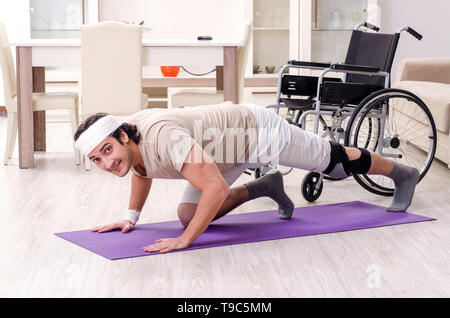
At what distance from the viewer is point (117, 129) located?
2297 mm

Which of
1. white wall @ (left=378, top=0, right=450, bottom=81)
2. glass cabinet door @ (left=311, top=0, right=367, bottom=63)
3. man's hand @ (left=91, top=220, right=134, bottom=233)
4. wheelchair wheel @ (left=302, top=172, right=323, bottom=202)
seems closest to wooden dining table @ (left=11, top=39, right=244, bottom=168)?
wheelchair wheel @ (left=302, top=172, right=323, bottom=202)

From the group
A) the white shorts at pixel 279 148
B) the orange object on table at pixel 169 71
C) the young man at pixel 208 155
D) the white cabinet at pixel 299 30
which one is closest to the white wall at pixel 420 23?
the white cabinet at pixel 299 30

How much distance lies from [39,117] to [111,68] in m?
0.86

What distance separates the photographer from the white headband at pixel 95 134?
2252 mm

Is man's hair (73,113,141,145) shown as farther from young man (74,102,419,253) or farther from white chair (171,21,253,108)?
white chair (171,21,253,108)

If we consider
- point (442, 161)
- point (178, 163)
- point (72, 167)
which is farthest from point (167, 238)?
point (442, 161)

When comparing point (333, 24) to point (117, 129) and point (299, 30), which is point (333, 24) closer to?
point (299, 30)

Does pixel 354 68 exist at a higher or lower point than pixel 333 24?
lower

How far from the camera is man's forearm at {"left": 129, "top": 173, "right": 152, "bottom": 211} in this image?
2612 mm

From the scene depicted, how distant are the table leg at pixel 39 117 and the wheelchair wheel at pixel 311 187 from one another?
214cm

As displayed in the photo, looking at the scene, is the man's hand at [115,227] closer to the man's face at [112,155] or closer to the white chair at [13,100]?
the man's face at [112,155]

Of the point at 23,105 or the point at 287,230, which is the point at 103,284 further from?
the point at 23,105

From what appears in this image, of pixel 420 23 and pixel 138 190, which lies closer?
pixel 138 190

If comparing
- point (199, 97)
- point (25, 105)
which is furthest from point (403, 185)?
point (25, 105)
